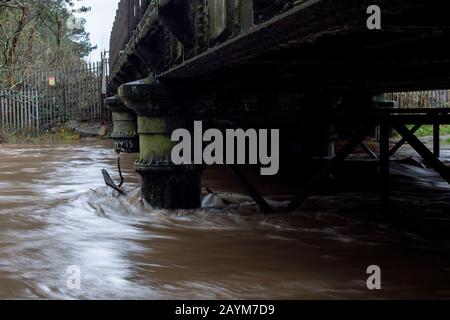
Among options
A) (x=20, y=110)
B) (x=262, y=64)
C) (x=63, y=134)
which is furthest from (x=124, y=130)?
(x=262, y=64)

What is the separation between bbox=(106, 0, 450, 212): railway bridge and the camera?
3637mm

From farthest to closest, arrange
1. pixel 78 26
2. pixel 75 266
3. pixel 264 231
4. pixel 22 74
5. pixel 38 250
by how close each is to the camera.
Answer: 1. pixel 78 26
2. pixel 22 74
3. pixel 264 231
4. pixel 38 250
5. pixel 75 266

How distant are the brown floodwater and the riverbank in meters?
14.3

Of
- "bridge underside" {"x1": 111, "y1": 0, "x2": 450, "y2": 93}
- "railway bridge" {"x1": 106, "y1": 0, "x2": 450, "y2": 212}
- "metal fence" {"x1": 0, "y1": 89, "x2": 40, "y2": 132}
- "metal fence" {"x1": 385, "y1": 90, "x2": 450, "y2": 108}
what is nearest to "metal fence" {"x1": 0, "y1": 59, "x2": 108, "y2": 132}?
"metal fence" {"x1": 0, "y1": 89, "x2": 40, "y2": 132}

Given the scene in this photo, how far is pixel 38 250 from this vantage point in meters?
5.68

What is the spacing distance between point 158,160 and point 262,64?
207cm

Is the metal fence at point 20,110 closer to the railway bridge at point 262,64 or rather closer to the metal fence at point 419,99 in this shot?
the metal fence at point 419,99

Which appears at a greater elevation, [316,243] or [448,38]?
[448,38]

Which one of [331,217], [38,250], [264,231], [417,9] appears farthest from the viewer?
[331,217]

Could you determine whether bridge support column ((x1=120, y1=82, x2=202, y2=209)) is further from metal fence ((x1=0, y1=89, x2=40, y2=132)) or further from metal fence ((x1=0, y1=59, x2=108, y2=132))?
metal fence ((x1=0, y1=89, x2=40, y2=132))

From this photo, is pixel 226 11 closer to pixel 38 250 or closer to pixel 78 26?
pixel 38 250

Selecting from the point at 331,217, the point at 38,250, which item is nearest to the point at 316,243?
the point at 331,217

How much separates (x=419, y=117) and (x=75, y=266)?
3824 millimetres

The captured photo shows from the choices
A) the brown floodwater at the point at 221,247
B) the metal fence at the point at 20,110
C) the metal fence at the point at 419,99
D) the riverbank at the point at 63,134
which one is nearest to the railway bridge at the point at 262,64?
the brown floodwater at the point at 221,247
